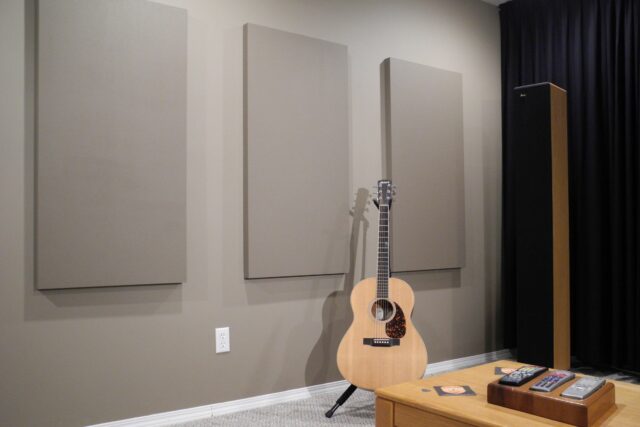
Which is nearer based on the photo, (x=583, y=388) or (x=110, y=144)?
(x=583, y=388)

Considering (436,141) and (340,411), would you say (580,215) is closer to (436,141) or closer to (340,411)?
(436,141)

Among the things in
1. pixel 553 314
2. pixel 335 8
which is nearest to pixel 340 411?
pixel 553 314

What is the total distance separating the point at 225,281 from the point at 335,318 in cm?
69

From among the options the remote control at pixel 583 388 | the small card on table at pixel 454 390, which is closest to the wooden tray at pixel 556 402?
the remote control at pixel 583 388

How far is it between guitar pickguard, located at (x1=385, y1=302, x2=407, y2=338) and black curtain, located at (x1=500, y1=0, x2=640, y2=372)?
142 cm

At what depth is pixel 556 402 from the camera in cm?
131

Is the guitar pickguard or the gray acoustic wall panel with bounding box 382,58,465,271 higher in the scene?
the gray acoustic wall panel with bounding box 382,58,465,271

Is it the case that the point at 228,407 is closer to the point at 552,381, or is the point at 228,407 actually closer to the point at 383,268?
the point at 383,268

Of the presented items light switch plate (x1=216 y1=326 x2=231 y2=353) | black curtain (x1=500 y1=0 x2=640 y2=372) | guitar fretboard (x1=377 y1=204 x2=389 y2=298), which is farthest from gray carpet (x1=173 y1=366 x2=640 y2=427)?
black curtain (x1=500 y1=0 x2=640 y2=372)

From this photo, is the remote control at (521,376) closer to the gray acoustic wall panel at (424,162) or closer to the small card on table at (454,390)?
the small card on table at (454,390)

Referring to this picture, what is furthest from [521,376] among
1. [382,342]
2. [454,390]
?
[382,342]

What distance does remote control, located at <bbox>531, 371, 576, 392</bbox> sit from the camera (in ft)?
4.54

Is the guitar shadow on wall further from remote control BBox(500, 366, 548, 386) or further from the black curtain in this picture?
remote control BBox(500, 366, 548, 386)

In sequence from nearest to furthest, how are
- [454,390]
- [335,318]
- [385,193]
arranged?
[454,390] < [385,193] < [335,318]
